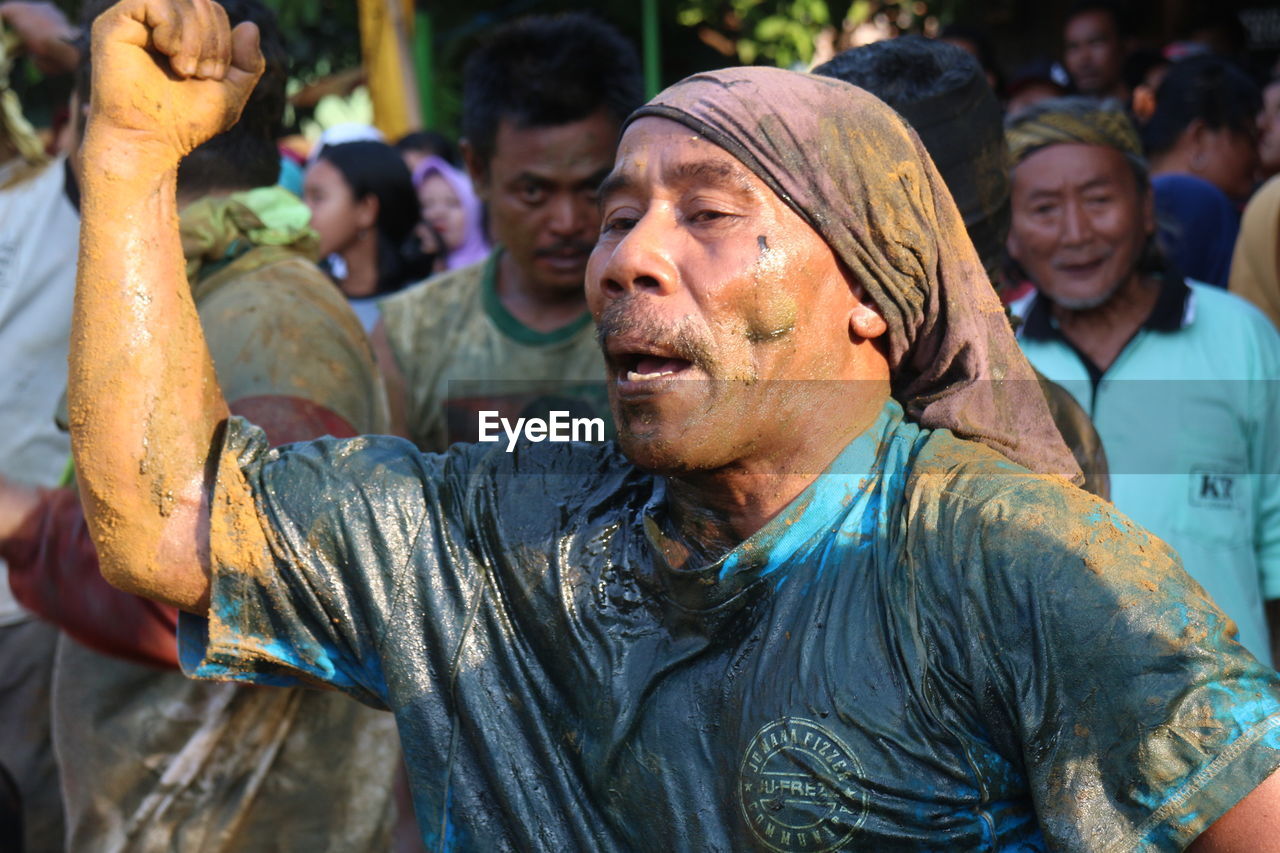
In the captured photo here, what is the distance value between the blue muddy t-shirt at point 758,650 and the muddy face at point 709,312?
14 centimetres

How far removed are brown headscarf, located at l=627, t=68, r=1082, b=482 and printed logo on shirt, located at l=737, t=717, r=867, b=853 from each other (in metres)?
0.50

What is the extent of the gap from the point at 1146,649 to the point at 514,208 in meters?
2.86

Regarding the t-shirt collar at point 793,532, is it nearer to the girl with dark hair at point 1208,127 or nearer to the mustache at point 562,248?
the mustache at point 562,248

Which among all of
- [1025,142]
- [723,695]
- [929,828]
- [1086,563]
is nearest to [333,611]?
[723,695]

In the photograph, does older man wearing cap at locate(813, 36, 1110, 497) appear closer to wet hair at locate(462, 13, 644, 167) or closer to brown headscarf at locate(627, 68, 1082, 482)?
brown headscarf at locate(627, 68, 1082, 482)

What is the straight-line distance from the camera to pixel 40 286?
13.6 ft

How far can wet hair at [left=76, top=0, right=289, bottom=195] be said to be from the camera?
3459 mm

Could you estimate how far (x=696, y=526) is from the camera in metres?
2.28

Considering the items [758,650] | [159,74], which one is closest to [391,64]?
[159,74]

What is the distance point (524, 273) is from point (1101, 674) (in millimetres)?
2818

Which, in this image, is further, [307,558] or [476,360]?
[476,360]

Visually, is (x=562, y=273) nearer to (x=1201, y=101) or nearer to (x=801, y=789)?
(x=801, y=789)

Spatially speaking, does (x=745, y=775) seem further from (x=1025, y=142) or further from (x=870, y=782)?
(x=1025, y=142)

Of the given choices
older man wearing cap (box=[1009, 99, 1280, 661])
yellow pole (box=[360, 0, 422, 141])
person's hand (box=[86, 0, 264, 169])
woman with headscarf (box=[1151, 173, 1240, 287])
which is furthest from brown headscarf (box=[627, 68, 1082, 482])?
yellow pole (box=[360, 0, 422, 141])
